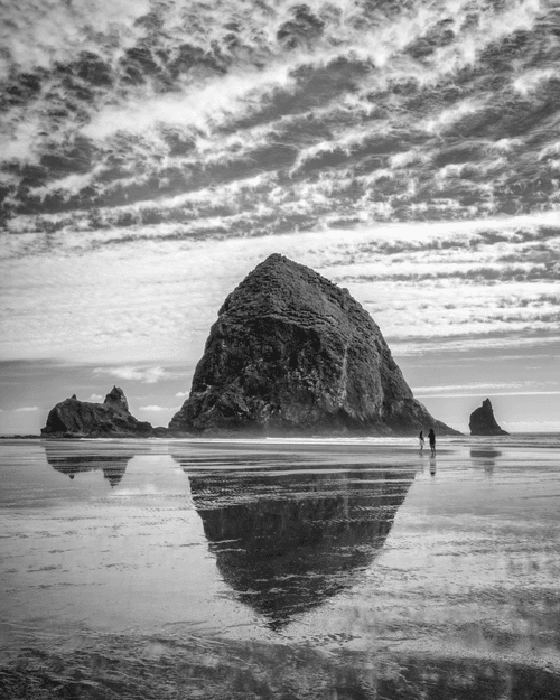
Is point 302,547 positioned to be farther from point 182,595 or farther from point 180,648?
point 180,648

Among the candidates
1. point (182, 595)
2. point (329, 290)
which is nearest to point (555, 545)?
point (182, 595)

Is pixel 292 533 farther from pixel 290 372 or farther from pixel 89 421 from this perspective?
pixel 89 421

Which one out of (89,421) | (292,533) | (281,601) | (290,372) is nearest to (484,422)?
(290,372)

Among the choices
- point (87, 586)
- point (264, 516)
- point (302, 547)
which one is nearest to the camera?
point (87, 586)

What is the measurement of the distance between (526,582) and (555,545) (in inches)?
87.6

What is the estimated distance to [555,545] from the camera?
8039 mm

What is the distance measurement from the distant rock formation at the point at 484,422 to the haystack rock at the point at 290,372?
2006cm

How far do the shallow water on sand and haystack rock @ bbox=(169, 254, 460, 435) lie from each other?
95752 millimetres

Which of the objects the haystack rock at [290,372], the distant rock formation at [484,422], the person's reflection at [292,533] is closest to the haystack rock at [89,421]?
the haystack rock at [290,372]

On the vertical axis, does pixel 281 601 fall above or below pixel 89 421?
above

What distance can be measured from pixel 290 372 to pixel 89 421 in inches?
1542

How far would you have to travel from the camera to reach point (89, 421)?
113 meters

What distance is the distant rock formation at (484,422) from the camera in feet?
458

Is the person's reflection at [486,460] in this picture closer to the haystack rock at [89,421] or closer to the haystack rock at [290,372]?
the haystack rock at [290,372]
